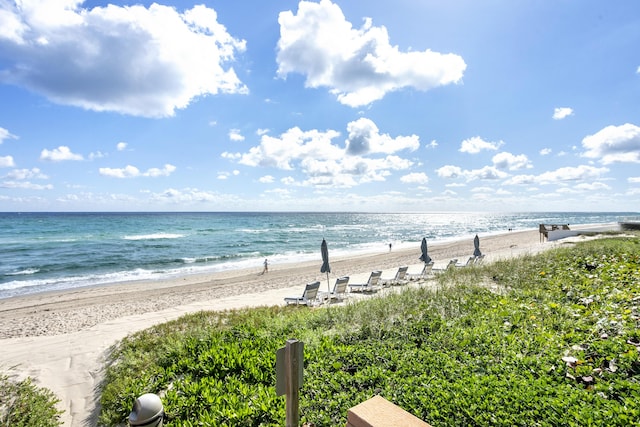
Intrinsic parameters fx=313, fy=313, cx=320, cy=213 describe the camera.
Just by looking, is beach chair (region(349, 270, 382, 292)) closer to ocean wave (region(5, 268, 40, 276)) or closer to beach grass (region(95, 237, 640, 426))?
beach grass (region(95, 237, 640, 426))

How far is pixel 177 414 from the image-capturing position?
4.09 m

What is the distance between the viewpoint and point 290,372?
9.05 feet

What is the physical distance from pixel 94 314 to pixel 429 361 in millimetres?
14633

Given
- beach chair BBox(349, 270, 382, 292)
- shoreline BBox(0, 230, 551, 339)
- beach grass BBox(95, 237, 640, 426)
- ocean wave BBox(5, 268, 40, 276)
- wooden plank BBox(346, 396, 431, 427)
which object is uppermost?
wooden plank BBox(346, 396, 431, 427)

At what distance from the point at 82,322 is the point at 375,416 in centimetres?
1409

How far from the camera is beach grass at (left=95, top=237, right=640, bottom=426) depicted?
322cm

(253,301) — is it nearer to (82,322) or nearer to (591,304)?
(82,322)

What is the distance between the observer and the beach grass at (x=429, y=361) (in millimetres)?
3225

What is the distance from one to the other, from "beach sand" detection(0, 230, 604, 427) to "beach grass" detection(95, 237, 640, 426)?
76 cm

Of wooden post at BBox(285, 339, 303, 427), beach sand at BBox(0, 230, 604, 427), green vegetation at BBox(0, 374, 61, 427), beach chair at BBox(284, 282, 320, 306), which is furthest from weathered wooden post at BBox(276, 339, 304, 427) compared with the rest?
beach chair at BBox(284, 282, 320, 306)

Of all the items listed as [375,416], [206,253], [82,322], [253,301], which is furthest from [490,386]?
[206,253]

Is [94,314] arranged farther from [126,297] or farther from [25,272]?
[25,272]

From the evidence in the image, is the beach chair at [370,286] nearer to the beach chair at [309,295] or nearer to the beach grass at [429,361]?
the beach chair at [309,295]

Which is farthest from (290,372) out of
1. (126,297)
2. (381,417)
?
(126,297)
